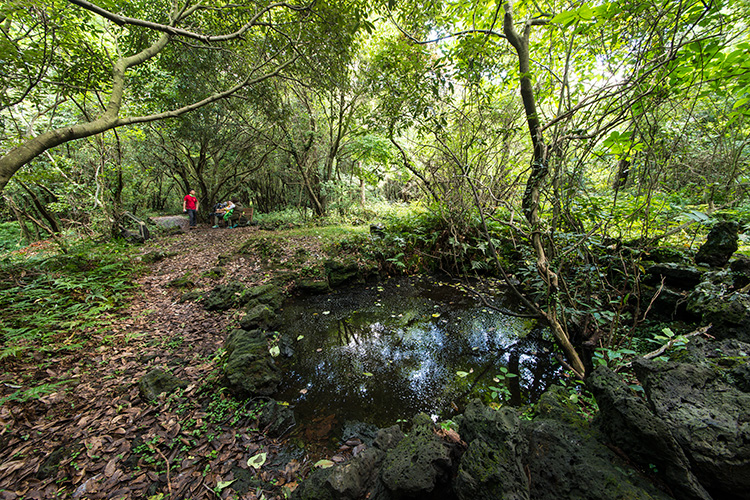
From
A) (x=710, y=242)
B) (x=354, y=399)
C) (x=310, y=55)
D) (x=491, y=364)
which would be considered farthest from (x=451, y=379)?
(x=310, y=55)

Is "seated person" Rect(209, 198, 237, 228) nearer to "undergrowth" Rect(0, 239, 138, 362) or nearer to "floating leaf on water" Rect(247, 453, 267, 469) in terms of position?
"undergrowth" Rect(0, 239, 138, 362)

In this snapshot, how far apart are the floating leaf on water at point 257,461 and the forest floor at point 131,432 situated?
28 mm

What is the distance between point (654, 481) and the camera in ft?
4.16

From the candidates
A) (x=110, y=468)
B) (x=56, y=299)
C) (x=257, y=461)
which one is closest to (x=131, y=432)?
(x=110, y=468)

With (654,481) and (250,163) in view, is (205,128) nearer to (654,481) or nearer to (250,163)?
(250,163)

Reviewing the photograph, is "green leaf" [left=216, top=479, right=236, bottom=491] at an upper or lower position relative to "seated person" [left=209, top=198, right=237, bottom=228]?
lower

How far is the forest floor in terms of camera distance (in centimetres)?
196

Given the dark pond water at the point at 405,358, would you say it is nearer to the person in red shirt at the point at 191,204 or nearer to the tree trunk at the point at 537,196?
the tree trunk at the point at 537,196

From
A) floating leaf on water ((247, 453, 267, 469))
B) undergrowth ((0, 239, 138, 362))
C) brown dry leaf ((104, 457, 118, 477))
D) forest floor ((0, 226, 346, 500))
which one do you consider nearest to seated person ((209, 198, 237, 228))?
undergrowth ((0, 239, 138, 362))

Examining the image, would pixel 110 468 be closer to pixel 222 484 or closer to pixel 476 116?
pixel 222 484

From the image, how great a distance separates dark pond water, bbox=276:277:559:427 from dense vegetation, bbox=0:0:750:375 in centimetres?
66

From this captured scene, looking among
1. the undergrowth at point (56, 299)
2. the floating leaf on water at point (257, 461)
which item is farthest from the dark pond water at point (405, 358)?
the undergrowth at point (56, 299)

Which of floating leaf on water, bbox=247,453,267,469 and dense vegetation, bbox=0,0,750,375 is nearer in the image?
floating leaf on water, bbox=247,453,267,469

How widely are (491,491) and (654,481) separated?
0.79 m
